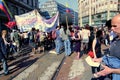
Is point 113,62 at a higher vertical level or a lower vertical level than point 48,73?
higher

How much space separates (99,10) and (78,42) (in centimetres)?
6989

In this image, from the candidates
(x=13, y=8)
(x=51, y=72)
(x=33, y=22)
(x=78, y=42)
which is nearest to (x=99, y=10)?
(x=13, y=8)

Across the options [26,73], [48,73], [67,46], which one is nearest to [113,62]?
[48,73]

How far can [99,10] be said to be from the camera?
8075cm

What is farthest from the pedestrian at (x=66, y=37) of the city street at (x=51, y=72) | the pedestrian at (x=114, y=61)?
the pedestrian at (x=114, y=61)

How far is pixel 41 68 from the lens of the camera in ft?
31.2

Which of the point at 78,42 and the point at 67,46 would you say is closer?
the point at 78,42

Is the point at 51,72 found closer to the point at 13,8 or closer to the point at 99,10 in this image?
the point at 13,8

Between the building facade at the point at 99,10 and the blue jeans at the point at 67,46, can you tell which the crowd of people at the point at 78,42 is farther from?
the building facade at the point at 99,10

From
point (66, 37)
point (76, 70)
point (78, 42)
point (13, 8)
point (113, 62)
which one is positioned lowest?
point (76, 70)

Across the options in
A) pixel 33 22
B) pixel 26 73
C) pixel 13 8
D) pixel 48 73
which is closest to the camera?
pixel 48 73

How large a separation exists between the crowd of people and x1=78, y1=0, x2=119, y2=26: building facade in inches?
2089

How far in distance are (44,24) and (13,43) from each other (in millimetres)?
2715

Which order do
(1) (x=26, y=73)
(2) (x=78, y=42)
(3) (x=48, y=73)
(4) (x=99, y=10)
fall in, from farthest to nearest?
(4) (x=99, y=10) < (2) (x=78, y=42) < (1) (x=26, y=73) < (3) (x=48, y=73)
